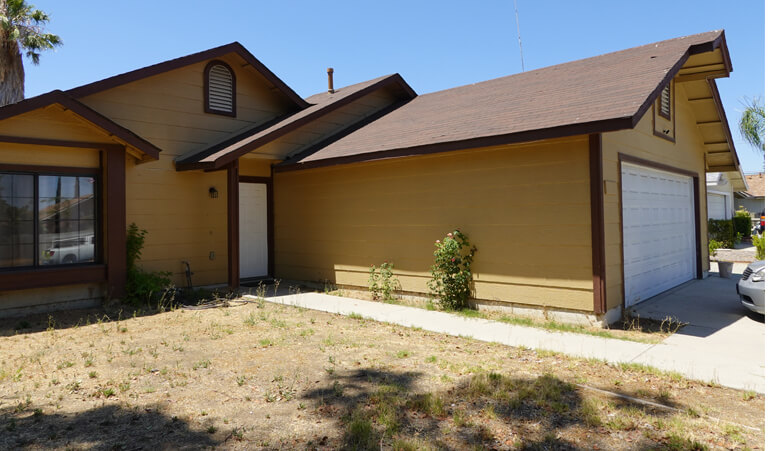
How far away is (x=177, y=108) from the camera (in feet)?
34.5

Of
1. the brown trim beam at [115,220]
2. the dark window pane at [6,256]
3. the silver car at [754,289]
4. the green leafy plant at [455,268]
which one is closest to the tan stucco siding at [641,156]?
the silver car at [754,289]

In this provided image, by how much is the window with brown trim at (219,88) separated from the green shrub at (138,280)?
10.9 feet

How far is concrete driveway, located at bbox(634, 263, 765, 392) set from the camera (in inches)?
202

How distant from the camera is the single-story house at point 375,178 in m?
7.43

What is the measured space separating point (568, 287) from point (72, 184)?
8440mm

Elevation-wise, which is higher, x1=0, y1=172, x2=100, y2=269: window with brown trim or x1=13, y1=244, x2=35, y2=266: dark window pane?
x1=0, y1=172, x2=100, y2=269: window with brown trim

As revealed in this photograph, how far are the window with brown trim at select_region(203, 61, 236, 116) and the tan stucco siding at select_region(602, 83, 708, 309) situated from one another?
26.8 feet

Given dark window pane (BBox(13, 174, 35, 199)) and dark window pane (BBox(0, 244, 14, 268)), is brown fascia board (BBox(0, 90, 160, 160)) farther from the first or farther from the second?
dark window pane (BBox(0, 244, 14, 268))

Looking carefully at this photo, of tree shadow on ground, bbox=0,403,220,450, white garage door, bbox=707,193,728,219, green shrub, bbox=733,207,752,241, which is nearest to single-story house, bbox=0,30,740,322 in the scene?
tree shadow on ground, bbox=0,403,220,450

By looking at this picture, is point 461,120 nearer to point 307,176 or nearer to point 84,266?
point 307,176

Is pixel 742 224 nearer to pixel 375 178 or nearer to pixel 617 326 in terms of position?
pixel 617 326

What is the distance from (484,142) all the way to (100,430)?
6.11 meters

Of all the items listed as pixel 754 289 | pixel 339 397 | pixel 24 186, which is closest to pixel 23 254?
pixel 24 186

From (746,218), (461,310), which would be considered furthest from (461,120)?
(746,218)
